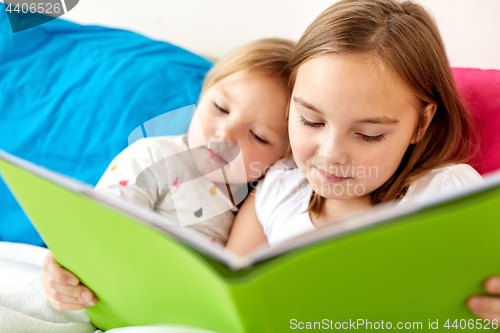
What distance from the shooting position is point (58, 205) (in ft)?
1.76

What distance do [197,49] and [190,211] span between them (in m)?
0.83

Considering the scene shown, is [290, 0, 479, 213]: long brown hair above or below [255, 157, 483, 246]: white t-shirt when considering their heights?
above

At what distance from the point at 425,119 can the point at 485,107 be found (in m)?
0.21

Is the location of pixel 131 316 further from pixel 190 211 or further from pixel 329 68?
pixel 329 68

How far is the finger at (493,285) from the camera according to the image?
52 centimetres

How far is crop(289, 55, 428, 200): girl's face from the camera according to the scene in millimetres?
671

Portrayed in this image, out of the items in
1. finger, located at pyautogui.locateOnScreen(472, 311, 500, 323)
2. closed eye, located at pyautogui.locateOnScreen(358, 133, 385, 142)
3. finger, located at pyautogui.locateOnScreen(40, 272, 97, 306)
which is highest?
closed eye, located at pyautogui.locateOnScreen(358, 133, 385, 142)

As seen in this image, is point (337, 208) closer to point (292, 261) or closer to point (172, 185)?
point (172, 185)

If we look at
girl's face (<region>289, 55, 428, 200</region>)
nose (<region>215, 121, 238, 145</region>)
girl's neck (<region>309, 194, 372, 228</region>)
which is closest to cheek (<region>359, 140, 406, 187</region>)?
girl's face (<region>289, 55, 428, 200</region>)

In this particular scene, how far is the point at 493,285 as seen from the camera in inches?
20.4

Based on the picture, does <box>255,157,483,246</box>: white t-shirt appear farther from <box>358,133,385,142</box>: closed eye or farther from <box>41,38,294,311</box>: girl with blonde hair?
<box>358,133,385,142</box>: closed eye

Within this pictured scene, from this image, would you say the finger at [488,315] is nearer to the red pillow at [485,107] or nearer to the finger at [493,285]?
the finger at [493,285]

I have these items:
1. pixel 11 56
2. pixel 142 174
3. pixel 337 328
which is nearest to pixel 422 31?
pixel 337 328

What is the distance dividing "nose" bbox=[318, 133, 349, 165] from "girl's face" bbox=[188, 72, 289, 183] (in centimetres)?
27
